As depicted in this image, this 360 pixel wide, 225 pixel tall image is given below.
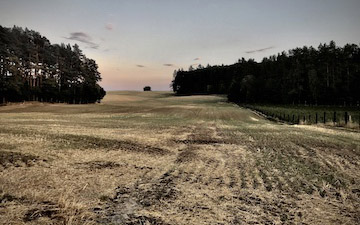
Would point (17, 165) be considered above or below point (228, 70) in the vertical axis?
below

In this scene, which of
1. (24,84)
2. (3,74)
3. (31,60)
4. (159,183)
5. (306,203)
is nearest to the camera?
(306,203)

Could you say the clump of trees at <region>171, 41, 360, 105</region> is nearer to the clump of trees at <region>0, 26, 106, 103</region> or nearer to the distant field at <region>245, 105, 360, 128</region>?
the distant field at <region>245, 105, 360, 128</region>

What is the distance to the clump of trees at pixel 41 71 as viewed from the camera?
50719mm

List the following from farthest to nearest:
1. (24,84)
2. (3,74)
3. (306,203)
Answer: (24,84) → (3,74) → (306,203)

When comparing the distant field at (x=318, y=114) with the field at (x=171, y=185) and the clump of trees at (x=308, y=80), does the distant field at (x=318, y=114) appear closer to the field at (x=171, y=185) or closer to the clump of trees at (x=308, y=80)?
the field at (x=171, y=185)

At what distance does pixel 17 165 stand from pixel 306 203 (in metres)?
8.33

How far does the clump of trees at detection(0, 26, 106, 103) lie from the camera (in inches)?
1997

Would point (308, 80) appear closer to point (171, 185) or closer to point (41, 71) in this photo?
point (41, 71)

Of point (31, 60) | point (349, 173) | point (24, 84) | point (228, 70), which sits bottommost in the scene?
point (349, 173)

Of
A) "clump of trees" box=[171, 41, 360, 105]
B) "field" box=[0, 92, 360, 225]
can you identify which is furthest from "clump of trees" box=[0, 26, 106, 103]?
"clump of trees" box=[171, 41, 360, 105]

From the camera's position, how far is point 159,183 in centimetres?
693

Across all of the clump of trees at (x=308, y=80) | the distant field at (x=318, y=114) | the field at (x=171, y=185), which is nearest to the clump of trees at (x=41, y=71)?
the field at (x=171, y=185)

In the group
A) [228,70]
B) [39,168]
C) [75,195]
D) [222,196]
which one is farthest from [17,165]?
[228,70]

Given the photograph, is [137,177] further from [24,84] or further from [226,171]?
[24,84]
